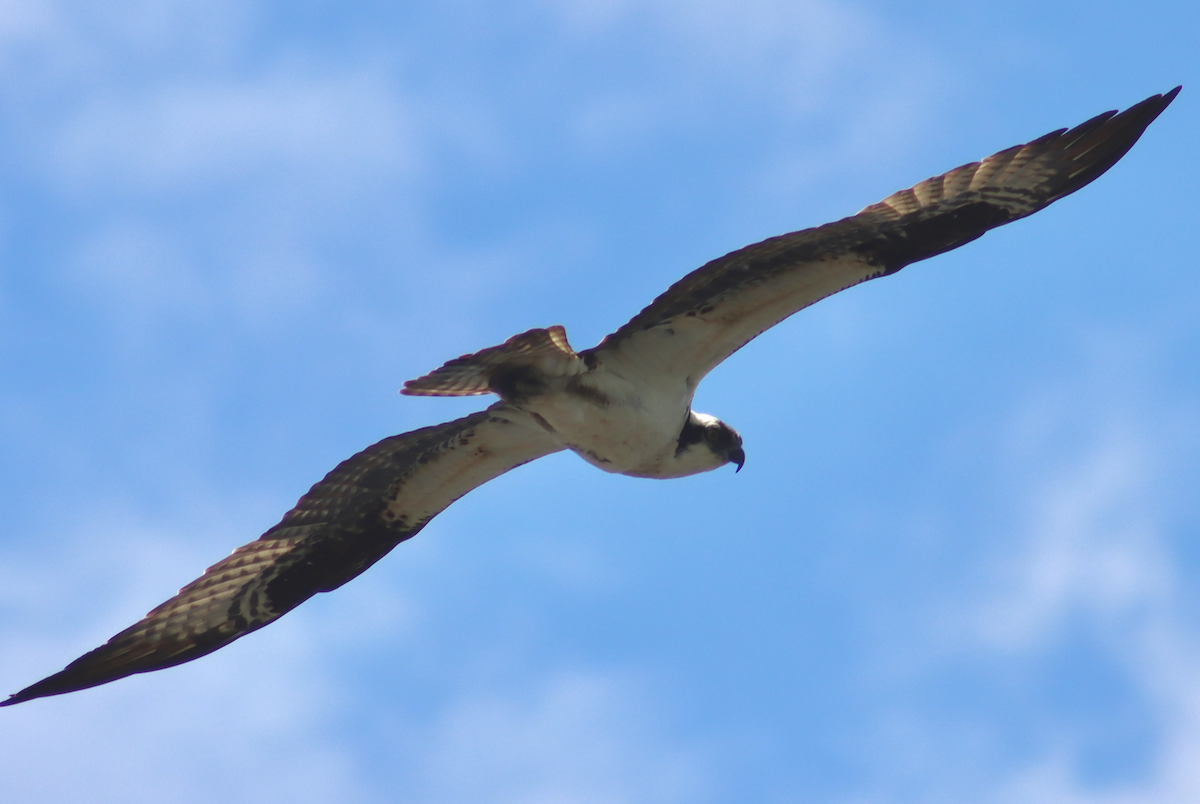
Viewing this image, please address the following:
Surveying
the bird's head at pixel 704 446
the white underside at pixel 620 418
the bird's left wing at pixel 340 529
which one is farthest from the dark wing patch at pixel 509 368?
the bird's head at pixel 704 446

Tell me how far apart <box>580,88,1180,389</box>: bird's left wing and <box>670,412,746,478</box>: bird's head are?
338mm

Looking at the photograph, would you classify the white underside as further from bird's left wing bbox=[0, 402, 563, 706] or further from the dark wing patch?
bird's left wing bbox=[0, 402, 563, 706]

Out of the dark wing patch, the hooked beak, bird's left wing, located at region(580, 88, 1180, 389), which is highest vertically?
bird's left wing, located at region(580, 88, 1180, 389)

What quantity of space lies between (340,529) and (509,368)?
1.98m

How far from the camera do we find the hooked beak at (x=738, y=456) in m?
9.33

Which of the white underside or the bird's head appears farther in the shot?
the bird's head

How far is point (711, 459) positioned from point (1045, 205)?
2.70 meters

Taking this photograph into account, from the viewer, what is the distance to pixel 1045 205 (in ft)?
28.7

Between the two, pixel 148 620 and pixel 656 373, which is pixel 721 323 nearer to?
pixel 656 373

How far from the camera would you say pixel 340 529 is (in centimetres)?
960

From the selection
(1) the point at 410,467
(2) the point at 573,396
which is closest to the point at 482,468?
(1) the point at 410,467

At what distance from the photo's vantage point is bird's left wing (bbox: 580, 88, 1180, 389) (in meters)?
8.16

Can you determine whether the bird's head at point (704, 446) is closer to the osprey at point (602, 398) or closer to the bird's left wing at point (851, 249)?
the osprey at point (602, 398)

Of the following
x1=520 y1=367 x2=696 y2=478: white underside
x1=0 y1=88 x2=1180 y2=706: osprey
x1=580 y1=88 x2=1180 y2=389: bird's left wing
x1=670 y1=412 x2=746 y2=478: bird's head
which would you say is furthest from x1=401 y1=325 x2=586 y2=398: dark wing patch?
x1=670 y1=412 x2=746 y2=478: bird's head
